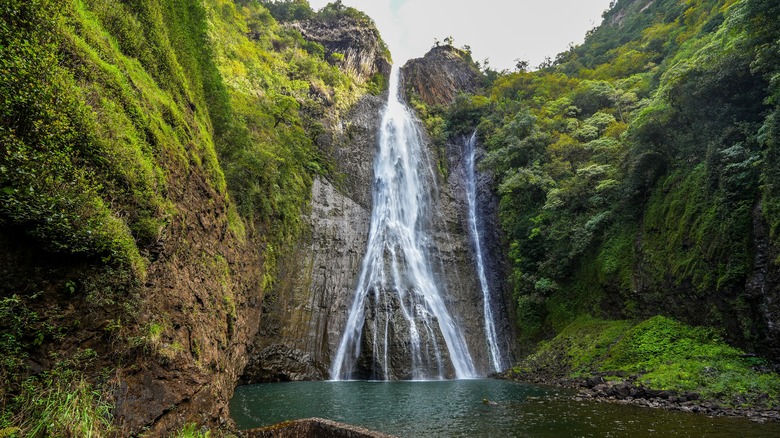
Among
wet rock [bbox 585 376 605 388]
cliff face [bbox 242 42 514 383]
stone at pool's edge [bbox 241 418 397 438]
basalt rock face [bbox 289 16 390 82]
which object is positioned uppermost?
basalt rock face [bbox 289 16 390 82]

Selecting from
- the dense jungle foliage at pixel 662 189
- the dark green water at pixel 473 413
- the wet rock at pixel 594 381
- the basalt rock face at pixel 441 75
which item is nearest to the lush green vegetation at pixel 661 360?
the wet rock at pixel 594 381

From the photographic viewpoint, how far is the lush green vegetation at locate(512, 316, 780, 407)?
33.5 feet

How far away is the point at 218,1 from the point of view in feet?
104

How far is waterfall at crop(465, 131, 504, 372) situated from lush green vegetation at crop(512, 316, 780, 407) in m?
2.57

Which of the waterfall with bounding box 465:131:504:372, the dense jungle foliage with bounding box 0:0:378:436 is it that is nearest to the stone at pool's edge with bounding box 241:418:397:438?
the dense jungle foliage with bounding box 0:0:378:436

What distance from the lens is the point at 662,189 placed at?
679 inches

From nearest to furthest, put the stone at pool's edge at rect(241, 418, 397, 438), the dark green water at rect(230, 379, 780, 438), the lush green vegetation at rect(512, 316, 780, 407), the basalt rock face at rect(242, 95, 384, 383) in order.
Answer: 1. the stone at pool's edge at rect(241, 418, 397, 438)
2. the dark green water at rect(230, 379, 780, 438)
3. the lush green vegetation at rect(512, 316, 780, 407)
4. the basalt rock face at rect(242, 95, 384, 383)

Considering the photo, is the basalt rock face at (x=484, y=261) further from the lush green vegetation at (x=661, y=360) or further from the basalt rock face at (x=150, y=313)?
the basalt rock face at (x=150, y=313)

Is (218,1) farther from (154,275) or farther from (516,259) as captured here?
(154,275)

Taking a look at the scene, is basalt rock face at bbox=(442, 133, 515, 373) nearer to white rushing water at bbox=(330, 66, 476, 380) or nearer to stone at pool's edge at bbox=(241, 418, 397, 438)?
white rushing water at bbox=(330, 66, 476, 380)

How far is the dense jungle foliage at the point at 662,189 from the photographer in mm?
12289

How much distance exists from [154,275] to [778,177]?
16119mm

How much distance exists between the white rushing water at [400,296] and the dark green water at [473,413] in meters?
4.18

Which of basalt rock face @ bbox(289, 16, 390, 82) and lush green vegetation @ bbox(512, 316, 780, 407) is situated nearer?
lush green vegetation @ bbox(512, 316, 780, 407)
